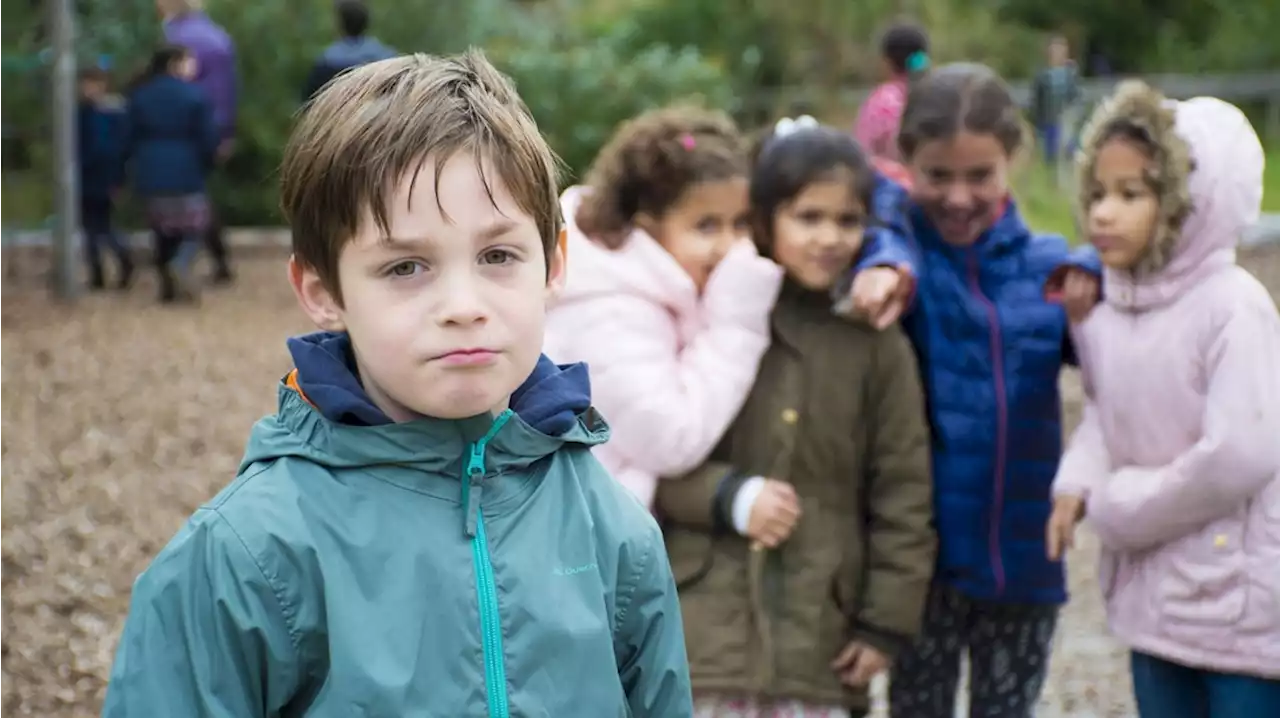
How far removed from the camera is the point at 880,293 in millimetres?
3365

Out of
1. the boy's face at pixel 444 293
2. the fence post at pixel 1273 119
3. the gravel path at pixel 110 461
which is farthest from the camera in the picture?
the fence post at pixel 1273 119

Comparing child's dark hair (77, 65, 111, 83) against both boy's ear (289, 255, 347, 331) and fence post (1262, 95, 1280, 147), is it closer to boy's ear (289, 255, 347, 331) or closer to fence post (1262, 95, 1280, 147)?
boy's ear (289, 255, 347, 331)

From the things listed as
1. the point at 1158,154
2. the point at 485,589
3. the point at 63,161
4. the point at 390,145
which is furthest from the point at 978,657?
the point at 63,161

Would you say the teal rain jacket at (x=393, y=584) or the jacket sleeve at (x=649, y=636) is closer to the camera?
the teal rain jacket at (x=393, y=584)

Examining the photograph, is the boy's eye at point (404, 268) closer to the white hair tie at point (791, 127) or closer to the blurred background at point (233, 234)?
the blurred background at point (233, 234)

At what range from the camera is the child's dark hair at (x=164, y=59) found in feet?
39.4

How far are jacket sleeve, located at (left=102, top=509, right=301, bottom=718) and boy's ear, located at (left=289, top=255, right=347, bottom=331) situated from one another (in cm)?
32

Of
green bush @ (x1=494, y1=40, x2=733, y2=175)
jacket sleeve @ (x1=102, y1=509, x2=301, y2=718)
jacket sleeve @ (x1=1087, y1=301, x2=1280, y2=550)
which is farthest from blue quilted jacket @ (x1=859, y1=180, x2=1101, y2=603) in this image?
green bush @ (x1=494, y1=40, x2=733, y2=175)

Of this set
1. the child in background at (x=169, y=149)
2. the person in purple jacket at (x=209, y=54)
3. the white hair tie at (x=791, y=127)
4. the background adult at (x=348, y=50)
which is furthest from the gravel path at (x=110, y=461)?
the white hair tie at (x=791, y=127)

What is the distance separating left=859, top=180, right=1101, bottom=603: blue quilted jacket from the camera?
3.65m

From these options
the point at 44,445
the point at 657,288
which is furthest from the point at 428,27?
the point at 657,288

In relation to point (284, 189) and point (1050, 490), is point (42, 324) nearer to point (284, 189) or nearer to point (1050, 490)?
point (1050, 490)

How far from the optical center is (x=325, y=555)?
2.01 metres

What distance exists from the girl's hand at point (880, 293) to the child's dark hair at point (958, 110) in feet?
1.23
